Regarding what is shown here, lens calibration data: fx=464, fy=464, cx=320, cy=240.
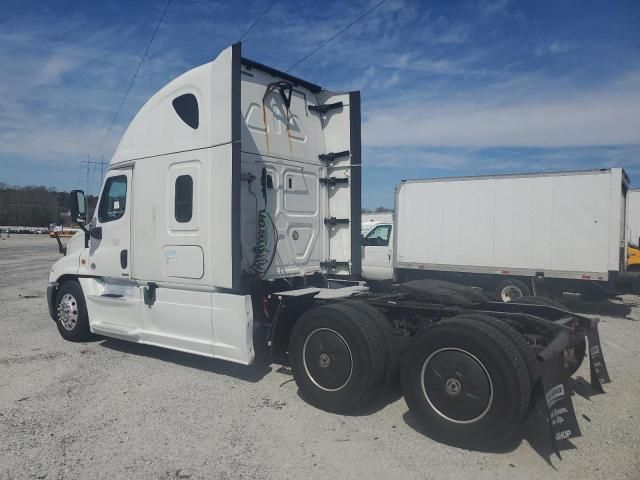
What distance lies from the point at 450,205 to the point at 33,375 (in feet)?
31.3

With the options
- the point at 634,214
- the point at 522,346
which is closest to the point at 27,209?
the point at 634,214

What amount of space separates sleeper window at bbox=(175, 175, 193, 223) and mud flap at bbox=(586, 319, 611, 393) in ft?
14.6

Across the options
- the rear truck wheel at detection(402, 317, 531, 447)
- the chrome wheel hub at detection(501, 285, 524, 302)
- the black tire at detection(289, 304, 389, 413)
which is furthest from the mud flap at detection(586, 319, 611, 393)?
the chrome wheel hub at detection(501, 285, 524, 302)

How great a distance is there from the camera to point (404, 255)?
12.6 m

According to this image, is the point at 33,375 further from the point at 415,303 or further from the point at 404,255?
the point at 404,255

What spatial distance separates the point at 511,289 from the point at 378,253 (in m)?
3.82

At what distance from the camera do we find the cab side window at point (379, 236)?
13.5m

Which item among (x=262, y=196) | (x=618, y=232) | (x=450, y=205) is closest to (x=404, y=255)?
(x=450, y=205)

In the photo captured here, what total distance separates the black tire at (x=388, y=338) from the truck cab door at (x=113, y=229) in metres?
3.40

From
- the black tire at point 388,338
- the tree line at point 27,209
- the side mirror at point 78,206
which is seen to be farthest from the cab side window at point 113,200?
the tree line at point 27,209

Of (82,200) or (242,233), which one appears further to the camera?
(82,200)

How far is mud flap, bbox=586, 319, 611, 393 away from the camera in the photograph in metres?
4.61

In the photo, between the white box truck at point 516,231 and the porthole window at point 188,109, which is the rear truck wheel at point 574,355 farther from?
the white box truck at point 516,231

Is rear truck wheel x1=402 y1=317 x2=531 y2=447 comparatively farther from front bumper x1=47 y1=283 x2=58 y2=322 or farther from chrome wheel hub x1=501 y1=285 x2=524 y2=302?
chrome wheel hub x1=501 y1=285 x2=524 y2=302
